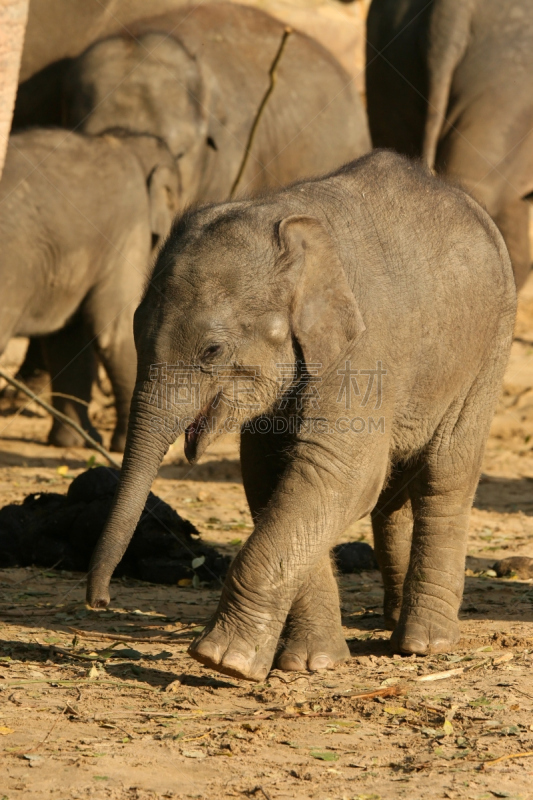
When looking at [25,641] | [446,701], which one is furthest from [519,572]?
[25,641]

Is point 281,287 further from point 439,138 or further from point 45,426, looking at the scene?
point 45,426

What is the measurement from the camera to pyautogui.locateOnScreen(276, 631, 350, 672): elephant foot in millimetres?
3693

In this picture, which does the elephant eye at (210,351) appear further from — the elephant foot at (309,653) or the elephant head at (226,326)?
the elephant foot at (309,653)

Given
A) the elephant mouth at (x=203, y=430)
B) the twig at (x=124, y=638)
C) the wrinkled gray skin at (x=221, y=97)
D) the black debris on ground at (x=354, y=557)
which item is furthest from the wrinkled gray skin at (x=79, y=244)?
the elephant mouth at (x=203, y=430)

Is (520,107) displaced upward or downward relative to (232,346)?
upward

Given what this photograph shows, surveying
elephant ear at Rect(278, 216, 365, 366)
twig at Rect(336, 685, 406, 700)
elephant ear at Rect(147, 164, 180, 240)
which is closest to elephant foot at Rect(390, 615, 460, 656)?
twig at Rect(336, 685, 406, 700)

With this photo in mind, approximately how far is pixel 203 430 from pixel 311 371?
356mm

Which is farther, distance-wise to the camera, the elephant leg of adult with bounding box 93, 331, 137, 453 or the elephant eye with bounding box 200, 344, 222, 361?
the elephant leg of adult with bounding box 93, 331, 137, 453

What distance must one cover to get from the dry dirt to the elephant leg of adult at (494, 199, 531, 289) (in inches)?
110

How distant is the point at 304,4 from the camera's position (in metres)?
15.3

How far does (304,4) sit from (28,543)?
11737 millimetres

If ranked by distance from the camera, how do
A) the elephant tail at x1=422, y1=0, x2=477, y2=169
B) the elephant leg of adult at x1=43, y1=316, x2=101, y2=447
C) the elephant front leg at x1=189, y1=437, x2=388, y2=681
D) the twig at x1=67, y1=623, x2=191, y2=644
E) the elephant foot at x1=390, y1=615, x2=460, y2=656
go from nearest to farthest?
the elephant front leg at x1=189, y1=437, x2=388, y2=681
the elephant foot at x1=390, y1=615, x2=460, y2=656
the twig at x1=67, y1=623, x2=191, y2=644
the elephant tail at x1=422, y1=0, x2=477, y2=169
the elephant leg of adult at x1=43, y1=316, x2=101, y2=447

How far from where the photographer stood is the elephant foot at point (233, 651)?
129 inches

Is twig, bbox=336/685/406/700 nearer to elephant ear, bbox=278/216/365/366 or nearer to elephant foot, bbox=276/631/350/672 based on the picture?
elephant foot, bbox=276/631/350/672
